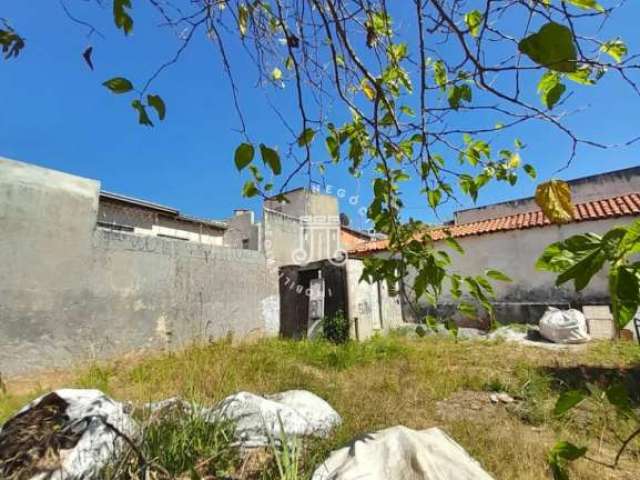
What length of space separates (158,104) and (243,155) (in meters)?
0.31

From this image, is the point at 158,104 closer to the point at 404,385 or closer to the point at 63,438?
the point at 63,438

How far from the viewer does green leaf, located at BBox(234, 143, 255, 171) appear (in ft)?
2.99

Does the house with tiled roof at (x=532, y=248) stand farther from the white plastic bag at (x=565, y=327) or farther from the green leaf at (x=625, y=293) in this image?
the green leaf at (x=625, y=293)

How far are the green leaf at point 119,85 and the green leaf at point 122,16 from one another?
0.85 ft

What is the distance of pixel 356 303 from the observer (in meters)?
6.86

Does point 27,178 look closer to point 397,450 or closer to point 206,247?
point 206,247

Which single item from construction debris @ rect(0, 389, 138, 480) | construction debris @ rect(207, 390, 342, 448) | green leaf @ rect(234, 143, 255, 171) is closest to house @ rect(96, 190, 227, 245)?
construction debris @ rect(0, 389, 138, 480)

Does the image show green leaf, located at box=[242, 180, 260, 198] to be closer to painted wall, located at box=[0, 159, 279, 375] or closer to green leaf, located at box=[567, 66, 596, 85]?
green leaf, located at box=[567, 66, 596, 85]

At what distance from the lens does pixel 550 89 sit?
797 millimetres

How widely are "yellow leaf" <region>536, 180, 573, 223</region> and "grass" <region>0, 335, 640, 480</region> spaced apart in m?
1.58

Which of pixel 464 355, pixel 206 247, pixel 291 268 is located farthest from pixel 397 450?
pixel 291 268

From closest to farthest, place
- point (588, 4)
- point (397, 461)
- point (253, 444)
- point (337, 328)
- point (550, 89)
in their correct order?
1. point (588, 4)
2. point (550, 89)
3. point (397, 461)
4. point (253, 444)
5. point (337, 328)

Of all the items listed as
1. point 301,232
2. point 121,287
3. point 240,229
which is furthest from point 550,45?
point 240,229

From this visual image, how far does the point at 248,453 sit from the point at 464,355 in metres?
4.67
